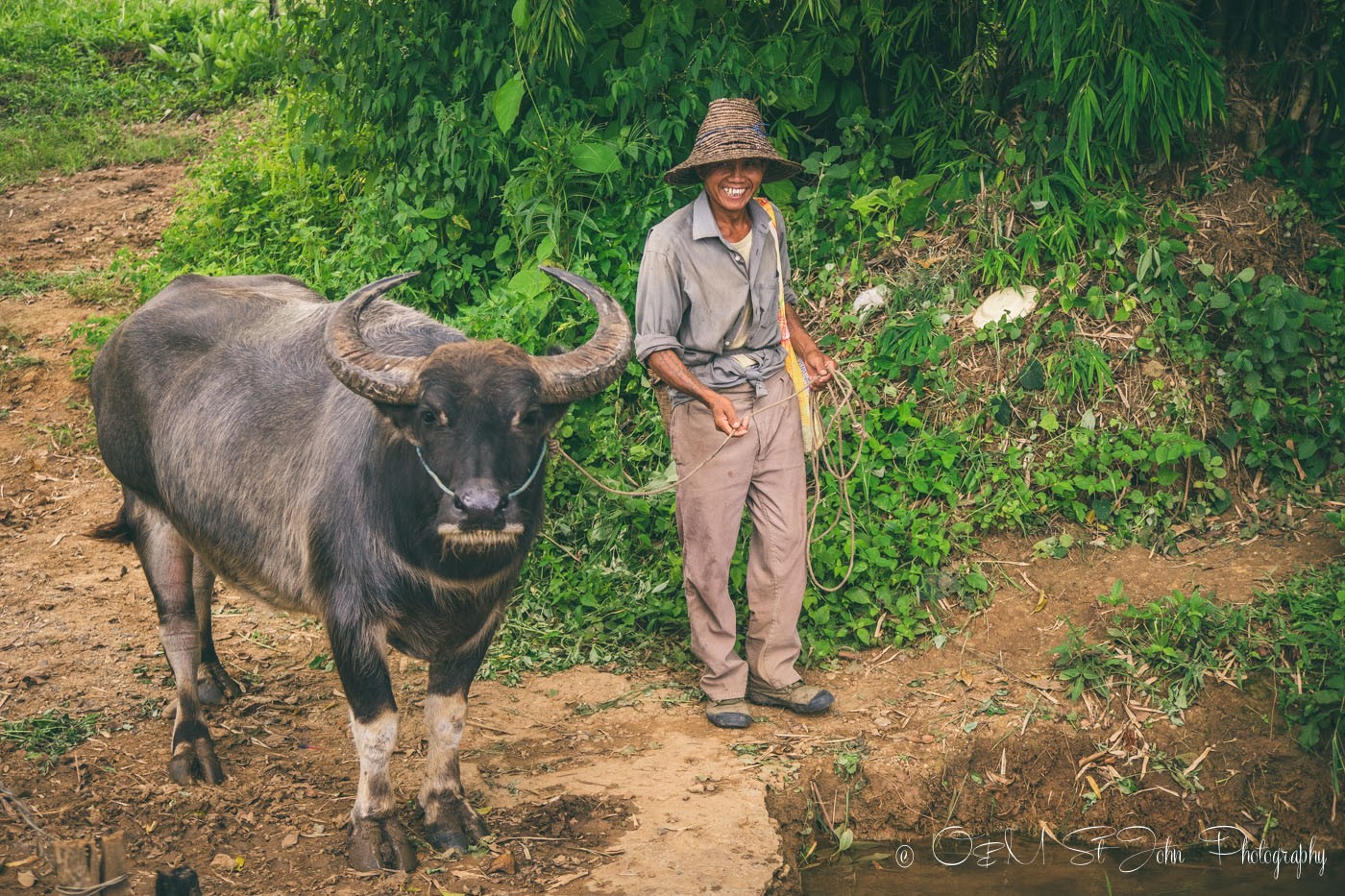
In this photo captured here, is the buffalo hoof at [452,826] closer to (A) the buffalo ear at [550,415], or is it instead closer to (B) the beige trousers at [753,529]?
(B) the beige trousers at [753,529]

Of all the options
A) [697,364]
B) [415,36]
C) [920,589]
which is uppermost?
[415,36]

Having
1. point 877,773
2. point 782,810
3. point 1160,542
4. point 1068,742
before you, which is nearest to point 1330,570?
point 1160,542

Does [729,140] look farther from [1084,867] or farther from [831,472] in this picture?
[1084,867]

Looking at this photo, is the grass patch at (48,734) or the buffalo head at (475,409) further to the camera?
the grass patch at (48,734)

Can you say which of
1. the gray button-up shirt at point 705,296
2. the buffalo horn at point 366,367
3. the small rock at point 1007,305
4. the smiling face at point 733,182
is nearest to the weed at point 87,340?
the buffalo horn at point 366,367

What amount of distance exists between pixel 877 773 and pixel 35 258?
706 cm

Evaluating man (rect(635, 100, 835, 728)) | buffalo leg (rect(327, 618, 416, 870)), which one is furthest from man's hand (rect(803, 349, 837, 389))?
buffalo leg (rect(327, 618, 416, 870))

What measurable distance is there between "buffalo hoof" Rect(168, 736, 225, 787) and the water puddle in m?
1.99

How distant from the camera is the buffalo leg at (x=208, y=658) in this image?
181 inches

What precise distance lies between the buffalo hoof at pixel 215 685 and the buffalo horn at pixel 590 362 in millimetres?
2159

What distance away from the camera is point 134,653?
5.09m

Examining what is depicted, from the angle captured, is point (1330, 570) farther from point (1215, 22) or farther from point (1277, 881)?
point (1215, 22)

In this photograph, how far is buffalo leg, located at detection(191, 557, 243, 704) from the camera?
15.1ft

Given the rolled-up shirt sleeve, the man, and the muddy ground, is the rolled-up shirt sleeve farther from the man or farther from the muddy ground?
the muddy ground
